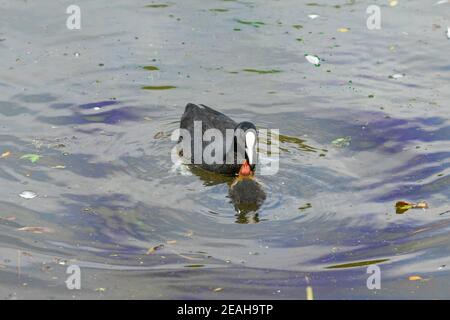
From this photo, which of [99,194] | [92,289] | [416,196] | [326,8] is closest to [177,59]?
[326,8]

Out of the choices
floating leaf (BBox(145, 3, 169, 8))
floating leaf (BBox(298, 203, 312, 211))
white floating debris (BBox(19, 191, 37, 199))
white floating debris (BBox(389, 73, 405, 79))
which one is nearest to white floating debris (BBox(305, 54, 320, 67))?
white floating debris (BBox(389, 73, 405, 79))

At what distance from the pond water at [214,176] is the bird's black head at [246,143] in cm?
28

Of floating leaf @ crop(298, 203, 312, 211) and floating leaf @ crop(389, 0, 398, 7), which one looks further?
floating leaf @ crop(389, 0, 398, 7)

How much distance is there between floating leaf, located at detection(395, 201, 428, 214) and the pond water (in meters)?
0.10

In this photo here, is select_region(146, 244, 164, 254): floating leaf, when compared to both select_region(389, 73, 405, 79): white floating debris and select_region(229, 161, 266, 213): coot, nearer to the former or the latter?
select_region(229, 161, 266, 213): coot

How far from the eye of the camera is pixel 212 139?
10.4m

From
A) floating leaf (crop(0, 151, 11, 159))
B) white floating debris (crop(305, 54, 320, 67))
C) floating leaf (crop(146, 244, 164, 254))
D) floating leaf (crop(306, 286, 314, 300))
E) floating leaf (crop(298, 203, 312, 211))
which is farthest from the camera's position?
white floating debris (crop(305, 54, 320, 67))

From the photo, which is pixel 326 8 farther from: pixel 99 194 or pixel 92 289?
pixel 92 289

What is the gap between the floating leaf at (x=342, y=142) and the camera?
10.2 m

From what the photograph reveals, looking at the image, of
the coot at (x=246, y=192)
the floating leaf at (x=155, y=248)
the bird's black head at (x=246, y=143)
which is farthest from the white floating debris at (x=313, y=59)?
the floating leaf at (x=155, y=248)

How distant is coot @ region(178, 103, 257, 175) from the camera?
10.1m

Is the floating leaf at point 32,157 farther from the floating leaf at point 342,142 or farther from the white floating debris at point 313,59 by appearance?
the white floating debris at point 313,59

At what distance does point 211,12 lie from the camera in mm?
13711

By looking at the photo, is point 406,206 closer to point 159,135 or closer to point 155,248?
point 155,248
